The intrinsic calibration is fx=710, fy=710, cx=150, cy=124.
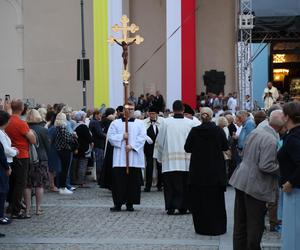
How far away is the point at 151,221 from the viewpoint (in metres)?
11.2

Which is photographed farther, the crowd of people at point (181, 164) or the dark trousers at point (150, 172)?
the dark trousers at point (150, 172)

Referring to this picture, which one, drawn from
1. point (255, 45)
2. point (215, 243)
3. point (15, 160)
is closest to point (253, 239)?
point (215, 243)

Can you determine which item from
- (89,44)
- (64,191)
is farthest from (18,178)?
(89,44)

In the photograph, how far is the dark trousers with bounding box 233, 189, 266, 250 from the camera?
7.69m

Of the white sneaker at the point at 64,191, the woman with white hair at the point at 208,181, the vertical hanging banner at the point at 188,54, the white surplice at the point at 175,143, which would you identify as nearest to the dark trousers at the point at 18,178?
the white surplice at the point at 175,143

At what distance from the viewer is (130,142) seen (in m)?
12.3

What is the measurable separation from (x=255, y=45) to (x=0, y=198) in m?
21.8

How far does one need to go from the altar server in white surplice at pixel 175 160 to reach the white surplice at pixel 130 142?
563 millimetres

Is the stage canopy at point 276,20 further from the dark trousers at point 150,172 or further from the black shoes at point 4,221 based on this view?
the black shoes at point 4,221

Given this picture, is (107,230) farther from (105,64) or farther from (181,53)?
(181,53)

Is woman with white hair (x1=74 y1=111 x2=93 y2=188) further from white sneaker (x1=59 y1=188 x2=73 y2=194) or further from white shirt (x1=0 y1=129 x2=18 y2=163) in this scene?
white shirt (x1=0 y1=129 x2=18 y2=163)

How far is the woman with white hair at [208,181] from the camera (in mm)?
9906

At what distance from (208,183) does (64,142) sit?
202 inches

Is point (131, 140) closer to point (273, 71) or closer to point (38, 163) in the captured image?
point (38, 163)
